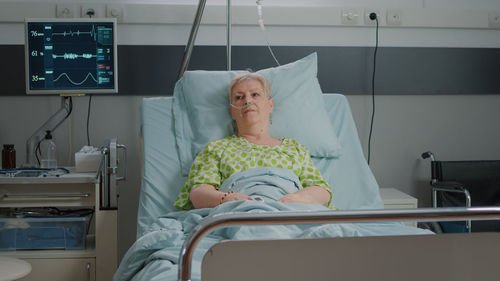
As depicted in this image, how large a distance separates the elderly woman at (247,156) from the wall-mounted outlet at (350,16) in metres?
0.99

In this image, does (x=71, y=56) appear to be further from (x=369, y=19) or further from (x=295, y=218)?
(x=295, y=218)

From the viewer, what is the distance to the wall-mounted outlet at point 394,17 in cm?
318

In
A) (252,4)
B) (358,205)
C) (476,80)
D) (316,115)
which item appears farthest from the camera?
(476,80)

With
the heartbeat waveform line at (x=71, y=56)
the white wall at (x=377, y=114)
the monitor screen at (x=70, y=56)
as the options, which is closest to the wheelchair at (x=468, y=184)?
the white wall at (x=377, y=114)

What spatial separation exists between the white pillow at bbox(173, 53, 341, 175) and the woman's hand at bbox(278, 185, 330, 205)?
13.1 inches

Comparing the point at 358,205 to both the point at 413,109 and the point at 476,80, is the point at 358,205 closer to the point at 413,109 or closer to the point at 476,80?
the point at 413,109

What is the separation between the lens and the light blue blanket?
153 cm

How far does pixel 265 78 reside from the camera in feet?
7.77

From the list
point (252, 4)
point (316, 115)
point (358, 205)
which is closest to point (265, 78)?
point (316, 115)

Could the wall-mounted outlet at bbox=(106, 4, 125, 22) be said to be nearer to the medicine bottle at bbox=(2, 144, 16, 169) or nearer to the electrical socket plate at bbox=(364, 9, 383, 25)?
the medicine bottle at bbox=(2, 144, 16, 169)

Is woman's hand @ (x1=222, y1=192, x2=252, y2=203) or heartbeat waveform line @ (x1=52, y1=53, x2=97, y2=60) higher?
heartbeat waveform line @ (x1=52, y1=53, x2=97, y2=60)

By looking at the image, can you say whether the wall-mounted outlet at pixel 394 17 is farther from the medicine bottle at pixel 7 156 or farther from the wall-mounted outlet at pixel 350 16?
the medicine bottle at pixel 7 156

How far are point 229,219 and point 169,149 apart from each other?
1468mm

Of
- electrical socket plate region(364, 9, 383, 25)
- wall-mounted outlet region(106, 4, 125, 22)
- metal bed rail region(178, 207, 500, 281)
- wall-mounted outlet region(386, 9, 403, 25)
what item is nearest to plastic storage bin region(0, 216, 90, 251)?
wall-mounted outlet region(106, 4, 125, 22)
